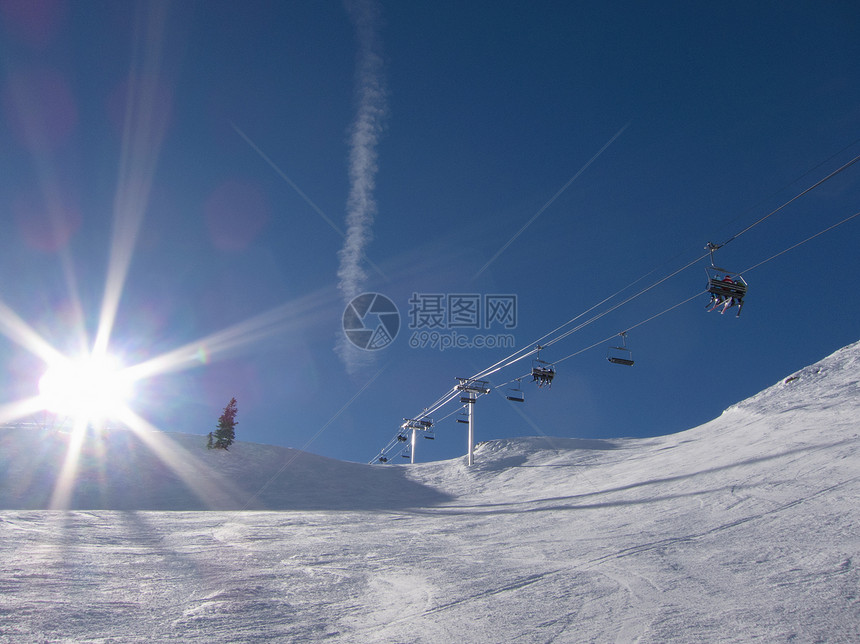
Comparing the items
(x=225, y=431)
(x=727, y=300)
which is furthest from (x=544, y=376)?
(x=225, y=431)

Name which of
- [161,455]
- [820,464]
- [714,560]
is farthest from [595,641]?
[161,455]

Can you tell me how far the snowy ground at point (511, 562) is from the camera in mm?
5121

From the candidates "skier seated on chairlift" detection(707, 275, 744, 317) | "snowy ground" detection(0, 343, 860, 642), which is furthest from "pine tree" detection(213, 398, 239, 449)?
"skier seated on chairlift" detection(707, 275, 744, 317)

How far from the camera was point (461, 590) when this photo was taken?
6.54 meters

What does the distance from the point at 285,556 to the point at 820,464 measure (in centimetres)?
1263

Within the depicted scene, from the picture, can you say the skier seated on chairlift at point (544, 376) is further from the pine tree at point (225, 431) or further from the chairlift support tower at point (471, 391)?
the pine tree at point (225, 431)

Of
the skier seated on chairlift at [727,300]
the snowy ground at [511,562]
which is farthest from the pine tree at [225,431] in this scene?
the skier seated on chairlift at [727,300]

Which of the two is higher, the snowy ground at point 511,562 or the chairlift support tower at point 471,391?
the chairlift support tower at point 471,391

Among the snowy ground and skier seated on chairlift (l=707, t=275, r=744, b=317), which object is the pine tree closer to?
the snowy ground

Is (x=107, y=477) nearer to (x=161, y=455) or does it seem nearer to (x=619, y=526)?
(x=161, y=455)

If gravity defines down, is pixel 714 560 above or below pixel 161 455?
below

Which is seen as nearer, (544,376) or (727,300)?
(727,300)

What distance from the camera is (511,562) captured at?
8.07 m

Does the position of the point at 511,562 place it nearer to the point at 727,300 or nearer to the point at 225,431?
the point at 727,300
